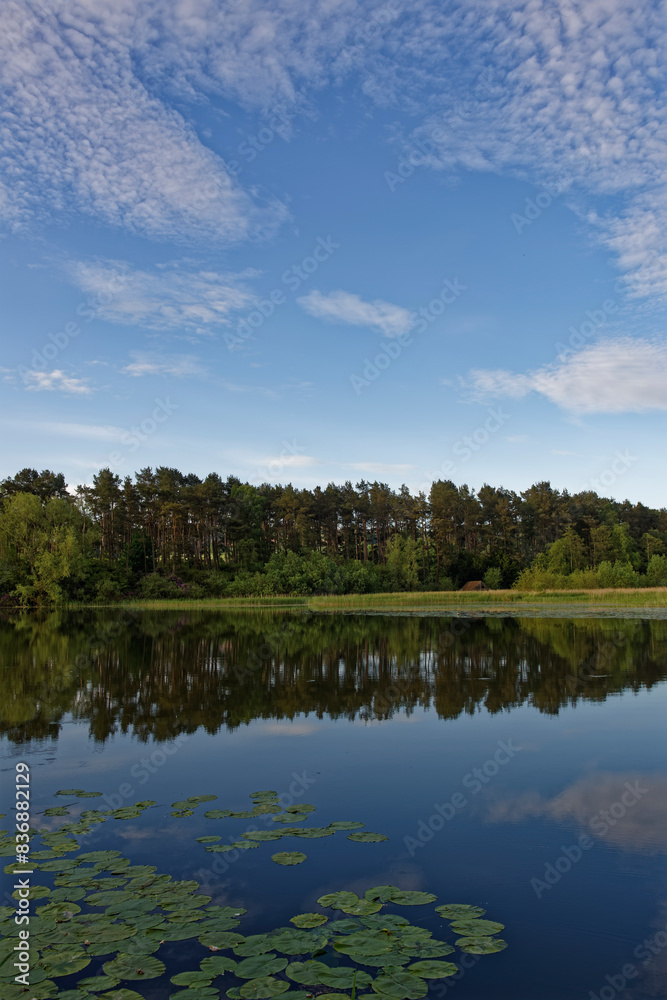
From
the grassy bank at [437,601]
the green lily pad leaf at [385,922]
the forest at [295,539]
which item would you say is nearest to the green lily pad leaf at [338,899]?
the green lily pad leaf at [385,922]

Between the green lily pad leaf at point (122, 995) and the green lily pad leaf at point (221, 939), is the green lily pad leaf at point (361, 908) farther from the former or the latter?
the green lily pad leaf at point (122, 995)

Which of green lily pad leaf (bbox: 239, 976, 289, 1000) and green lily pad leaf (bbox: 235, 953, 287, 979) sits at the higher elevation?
green lily pad leaf (bbox: 239, 976, 289, 1000)

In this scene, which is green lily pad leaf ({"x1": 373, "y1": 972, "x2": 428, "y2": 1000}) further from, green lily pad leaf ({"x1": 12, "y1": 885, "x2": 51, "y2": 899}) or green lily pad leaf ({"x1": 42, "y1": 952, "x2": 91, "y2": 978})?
green lily pad leaf ({"x1": 12, "y1": 885, "x2": 51, "y2": 899})

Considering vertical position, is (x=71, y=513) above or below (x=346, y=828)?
above

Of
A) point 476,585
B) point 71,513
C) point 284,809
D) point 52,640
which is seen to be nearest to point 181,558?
point 71,513

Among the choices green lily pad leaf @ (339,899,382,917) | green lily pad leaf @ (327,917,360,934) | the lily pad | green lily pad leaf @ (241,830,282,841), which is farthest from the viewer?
green lily pad leaf @ (241,830,282,841)

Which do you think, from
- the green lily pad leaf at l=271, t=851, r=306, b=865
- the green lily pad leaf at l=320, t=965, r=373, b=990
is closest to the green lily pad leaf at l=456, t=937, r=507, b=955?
the green lily pad leaf at l=320, t=965, r=373, b=990

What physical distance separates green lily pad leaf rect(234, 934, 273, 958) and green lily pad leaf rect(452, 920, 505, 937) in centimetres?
178

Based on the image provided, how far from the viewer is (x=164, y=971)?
17.6 feet

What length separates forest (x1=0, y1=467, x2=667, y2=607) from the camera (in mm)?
73125

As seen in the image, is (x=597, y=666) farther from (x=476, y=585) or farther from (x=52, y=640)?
(x=476, y=585)

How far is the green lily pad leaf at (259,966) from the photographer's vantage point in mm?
5262

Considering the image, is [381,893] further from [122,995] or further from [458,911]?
[122,995]

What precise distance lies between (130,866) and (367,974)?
134 inches
